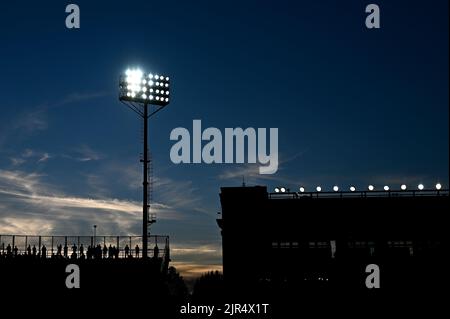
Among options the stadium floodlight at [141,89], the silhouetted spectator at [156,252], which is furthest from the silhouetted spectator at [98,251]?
the stadium floodlight at [141,89]

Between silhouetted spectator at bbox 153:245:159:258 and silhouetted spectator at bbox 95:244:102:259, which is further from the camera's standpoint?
silhouetted spectator at bbox 153:245:159:258

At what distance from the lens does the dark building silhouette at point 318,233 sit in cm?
5434

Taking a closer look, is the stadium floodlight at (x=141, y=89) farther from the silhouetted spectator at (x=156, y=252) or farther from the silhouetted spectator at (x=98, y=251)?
the silhouetted spectator at (x=98, y=251)

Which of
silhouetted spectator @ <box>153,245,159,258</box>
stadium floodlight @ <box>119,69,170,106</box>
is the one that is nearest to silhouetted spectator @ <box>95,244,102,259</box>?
silhouetted spectator @ <box>153,245,159,258</box>

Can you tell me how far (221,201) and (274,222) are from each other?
197 inches

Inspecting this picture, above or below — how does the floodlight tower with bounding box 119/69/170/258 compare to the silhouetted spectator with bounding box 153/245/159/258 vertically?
above

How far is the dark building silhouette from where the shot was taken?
5434 centimetres

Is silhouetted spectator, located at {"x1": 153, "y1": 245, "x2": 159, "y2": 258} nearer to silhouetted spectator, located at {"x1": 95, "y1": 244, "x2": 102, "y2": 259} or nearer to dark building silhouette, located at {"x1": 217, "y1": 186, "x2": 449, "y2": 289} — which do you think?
silhouetted spectator, located at {"x1": 95, "y1": 244, "x2": 102, "y2": 259}

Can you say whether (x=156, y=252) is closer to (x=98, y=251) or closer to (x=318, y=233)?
(x=98, y=251)
